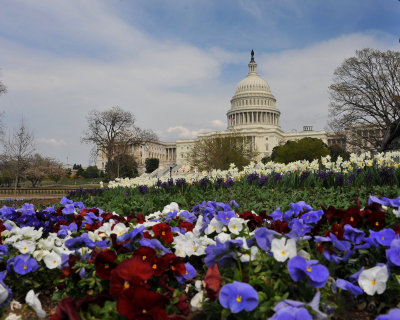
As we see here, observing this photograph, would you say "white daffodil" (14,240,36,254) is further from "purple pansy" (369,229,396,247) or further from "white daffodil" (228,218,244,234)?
"purple pansy" (369,229,396,247)

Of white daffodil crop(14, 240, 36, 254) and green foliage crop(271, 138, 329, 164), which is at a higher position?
green foliage crop(271, 138, 329, 164)

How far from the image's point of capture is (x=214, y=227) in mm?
2955

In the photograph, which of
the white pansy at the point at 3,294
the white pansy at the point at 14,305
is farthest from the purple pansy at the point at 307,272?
the white pansy at the point at 14,305

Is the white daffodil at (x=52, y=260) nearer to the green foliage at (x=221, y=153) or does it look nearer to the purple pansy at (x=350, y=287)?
the purple pansy at (x=350, y=287)

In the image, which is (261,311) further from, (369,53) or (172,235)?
(369,53)

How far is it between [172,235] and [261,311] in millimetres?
1285

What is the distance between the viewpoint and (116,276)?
1.82 m

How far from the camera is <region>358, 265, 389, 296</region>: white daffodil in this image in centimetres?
190

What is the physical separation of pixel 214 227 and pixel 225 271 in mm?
858

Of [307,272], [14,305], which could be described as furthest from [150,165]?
[307,272]

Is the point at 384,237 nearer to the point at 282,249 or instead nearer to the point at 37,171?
the point at 282,249

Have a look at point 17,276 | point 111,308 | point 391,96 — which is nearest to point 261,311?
point 111,308

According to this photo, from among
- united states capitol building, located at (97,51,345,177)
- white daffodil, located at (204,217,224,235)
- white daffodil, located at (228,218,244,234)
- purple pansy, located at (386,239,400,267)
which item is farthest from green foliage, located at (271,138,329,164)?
purple pansy, located at (386,239,400,267)

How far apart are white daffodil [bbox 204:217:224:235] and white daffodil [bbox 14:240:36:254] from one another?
1369 mm
